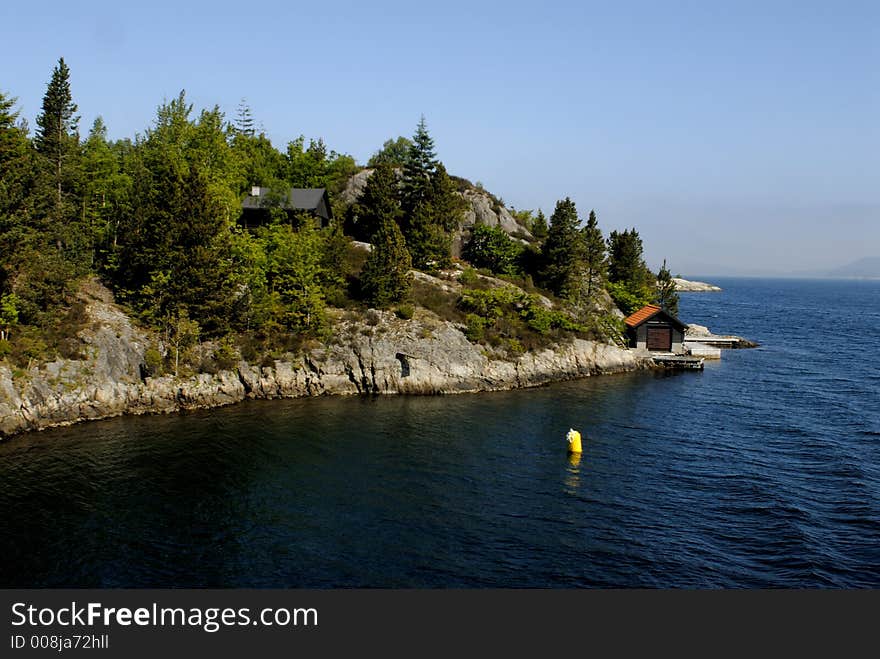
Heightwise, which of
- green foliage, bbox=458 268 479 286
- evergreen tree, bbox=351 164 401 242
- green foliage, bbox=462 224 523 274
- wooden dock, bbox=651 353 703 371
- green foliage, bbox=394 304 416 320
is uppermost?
evergreen tree, bbox=351 164 401 242

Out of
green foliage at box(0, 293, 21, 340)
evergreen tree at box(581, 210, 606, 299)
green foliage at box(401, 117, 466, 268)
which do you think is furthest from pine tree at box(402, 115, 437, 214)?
green foliage at box(0, 293, 21, 340)

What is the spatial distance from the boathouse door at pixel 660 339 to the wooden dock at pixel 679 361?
2695 millimetres

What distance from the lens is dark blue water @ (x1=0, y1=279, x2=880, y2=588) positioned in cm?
2638

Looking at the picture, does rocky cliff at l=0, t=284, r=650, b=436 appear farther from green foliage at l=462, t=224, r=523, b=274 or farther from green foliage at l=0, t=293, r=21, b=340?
green foliage at l=462, t=224, r=523, b=274

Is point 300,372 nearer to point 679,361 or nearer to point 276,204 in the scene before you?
point 276,204

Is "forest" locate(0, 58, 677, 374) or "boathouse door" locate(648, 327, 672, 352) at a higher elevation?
"forest" locate(0, 58, 677, 374)

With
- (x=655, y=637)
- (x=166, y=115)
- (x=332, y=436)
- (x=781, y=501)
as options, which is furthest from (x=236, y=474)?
(x=166, y=115)

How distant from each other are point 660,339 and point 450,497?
2215 inches

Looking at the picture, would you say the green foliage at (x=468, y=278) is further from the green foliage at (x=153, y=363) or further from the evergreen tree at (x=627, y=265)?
the green foliage at (x=153, y=363)

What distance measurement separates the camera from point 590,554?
91.5 feet

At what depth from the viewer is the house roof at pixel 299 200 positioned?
79125 mm

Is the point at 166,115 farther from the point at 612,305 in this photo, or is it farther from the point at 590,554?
the point at 590,554

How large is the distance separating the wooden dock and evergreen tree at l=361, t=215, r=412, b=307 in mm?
36036

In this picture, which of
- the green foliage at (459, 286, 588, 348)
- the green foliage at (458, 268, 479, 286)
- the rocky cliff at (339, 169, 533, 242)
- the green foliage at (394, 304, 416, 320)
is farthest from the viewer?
the rocky cliff at (339, 169, 533, 242)
